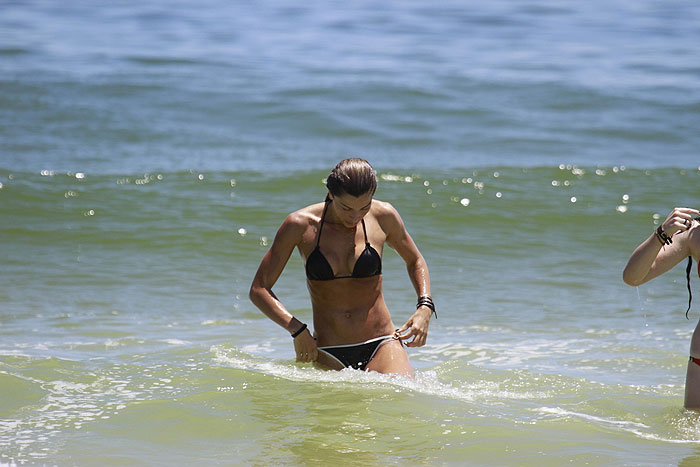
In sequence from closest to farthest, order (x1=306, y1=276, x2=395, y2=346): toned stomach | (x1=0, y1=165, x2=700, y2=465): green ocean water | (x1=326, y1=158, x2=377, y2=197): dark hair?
(x1=0, y1=165, x2=700, y2=465): green ocean water → (x1=326, y1=158, x2=377, y2=197): dark hair → (x1=306, y1=276, x2=395, y2=346): toned stomach

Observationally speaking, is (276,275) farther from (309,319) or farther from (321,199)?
(321,199)

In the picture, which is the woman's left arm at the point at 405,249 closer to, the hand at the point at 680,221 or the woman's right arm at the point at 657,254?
the woman's right arm at the point at 657,254

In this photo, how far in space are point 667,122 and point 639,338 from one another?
34.1ft

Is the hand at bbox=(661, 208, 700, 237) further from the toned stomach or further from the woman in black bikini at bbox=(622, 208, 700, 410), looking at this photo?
the toned stomach

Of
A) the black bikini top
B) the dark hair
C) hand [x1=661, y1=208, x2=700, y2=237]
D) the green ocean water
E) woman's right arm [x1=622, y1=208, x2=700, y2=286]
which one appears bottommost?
the green ocean water

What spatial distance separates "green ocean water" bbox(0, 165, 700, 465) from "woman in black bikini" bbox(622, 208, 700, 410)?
248 millimetres

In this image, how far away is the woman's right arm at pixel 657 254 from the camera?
445 cm

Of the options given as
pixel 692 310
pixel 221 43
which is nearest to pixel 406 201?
pixel 692 310

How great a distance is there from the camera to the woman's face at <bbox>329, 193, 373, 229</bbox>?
16.4 feet

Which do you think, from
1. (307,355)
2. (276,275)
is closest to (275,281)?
(276,275)

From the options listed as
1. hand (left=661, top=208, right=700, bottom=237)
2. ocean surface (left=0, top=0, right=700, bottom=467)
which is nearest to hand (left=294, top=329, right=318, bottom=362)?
ocean surface (left=0, top=0, right=700, bottom=467)

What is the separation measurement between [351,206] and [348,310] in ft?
2.49

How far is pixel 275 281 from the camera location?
205 inches

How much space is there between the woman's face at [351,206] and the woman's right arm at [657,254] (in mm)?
1390
